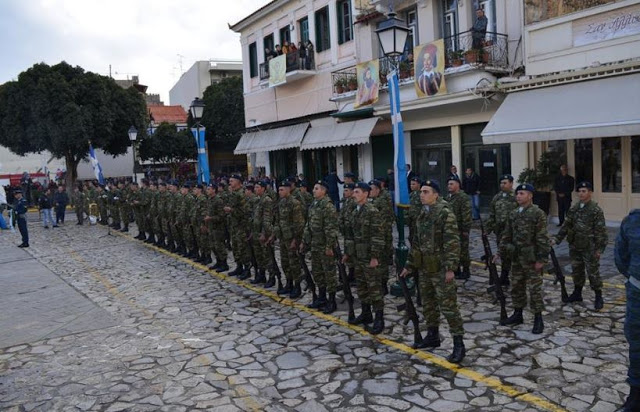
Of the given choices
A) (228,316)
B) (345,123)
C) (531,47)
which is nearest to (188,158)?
(345,123)

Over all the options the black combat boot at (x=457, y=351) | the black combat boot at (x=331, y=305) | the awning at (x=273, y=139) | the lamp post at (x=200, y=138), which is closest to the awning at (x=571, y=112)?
the black combat boot at (x=331, y=305)

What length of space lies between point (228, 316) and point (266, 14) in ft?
67.5

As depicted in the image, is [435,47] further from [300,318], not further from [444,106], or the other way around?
[300,318]

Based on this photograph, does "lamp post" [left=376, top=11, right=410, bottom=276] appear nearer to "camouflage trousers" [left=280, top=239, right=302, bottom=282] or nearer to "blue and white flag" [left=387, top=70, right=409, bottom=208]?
"blue and white flag" [left=387, top=70, right=409, bottom=208]

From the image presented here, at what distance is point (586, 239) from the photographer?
293 inches

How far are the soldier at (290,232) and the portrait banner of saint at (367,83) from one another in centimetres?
990

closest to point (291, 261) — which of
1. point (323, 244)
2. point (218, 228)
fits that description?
point (323, 244)

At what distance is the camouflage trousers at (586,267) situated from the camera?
740cm

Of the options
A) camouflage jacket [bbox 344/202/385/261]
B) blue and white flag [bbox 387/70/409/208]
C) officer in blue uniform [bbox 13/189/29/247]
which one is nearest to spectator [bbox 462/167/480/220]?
blue and white flag [bbox 387/70/409/208]

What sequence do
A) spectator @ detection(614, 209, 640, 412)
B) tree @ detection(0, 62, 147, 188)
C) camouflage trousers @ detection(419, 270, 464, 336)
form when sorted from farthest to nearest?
tree @ detection(0, 62, 147, 188), camouflage trousers @ detection(419, 270, 464, 336), spectator @ detection(614, 209, 640, 412)

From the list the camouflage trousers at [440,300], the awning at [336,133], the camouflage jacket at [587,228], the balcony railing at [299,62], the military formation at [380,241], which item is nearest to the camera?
the camouflage trousers at [440,300]

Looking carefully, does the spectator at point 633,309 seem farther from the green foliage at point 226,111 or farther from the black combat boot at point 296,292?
the green foliage at point 226,111

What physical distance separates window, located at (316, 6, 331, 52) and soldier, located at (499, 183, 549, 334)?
55.1 ft

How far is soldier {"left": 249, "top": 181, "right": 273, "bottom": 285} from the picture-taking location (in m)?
9.89
